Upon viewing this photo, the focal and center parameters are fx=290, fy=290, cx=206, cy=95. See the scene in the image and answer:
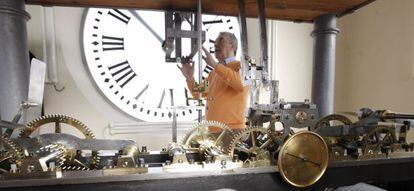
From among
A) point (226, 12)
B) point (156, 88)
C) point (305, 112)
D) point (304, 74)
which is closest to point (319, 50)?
point (226, 12)

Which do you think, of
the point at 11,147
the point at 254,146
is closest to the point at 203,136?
the point at 254,146

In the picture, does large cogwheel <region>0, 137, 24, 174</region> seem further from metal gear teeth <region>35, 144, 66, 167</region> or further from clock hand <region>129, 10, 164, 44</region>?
clock hand <region>129, 10, 164, 44</region>

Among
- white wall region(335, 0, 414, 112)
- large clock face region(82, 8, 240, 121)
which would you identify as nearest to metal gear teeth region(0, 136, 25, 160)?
large clock face region(82, 8, 240, 121)

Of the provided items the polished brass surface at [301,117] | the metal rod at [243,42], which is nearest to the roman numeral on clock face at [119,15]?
the metal rod at [243,42]

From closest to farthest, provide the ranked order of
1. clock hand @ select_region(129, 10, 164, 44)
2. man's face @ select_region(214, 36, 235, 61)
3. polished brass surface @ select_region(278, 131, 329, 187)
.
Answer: polished brass surface @ select_region(278, 131, 329, 187), man's face @ select_region(214, 36, 235, 61), clock hand @ select_region(129, 10, 164, 44)

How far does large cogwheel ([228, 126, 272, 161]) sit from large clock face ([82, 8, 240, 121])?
1009 millimetres

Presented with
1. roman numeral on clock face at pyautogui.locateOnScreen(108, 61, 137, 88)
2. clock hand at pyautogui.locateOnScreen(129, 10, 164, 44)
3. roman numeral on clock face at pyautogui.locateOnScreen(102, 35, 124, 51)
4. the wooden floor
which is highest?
clock hand at pyautogui.locateOnScreen(129, 10, 164, 44)

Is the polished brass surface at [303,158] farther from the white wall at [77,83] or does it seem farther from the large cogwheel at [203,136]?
the white wall at [77,83]

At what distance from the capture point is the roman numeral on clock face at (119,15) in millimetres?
1938

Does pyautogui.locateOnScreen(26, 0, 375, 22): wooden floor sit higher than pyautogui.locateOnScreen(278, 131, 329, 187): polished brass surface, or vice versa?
pyautogui.locateOnScreen(26, 0, 375, 22): wooden floor

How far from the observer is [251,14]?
148 cm

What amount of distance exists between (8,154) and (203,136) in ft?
1.96

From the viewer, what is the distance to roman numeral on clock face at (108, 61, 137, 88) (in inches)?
77.3

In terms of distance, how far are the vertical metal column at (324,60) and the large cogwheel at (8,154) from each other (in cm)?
133
